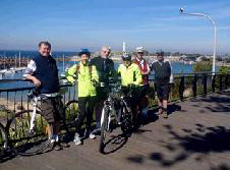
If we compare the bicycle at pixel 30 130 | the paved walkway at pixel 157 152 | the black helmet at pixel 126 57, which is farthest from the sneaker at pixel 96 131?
the black helmet at pixel 126 57

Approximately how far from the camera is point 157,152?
6633mm

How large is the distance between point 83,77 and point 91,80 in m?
0.18

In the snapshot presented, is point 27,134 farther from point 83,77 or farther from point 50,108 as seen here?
point 83,77

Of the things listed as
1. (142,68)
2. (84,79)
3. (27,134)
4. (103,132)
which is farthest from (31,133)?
(142,68)

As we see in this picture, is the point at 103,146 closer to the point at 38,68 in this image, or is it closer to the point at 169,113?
the point at 38,68

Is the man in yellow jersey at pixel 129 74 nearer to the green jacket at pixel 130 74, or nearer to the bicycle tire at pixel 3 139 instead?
the green jacket at pixel 130 74

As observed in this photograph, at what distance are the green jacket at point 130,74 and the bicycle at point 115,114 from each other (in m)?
0.38

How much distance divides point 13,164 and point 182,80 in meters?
8.55

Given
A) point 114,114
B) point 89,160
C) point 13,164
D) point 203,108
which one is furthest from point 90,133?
point 203,108

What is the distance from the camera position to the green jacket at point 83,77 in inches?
262

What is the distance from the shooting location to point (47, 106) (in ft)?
20.0

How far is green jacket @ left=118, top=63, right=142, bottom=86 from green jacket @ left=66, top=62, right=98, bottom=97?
145 centimetres

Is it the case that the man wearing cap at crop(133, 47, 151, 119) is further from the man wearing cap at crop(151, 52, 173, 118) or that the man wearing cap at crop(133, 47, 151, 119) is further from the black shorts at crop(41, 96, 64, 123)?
the black shorts at crop(41, 96, 64, 123)

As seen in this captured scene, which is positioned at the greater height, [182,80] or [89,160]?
[182,80]
